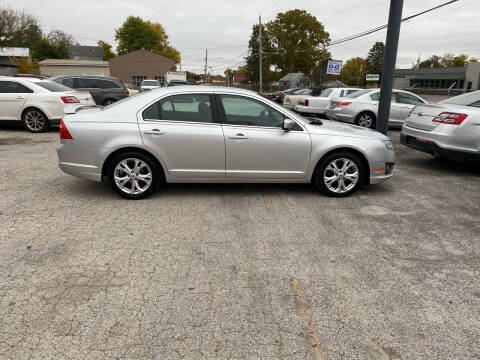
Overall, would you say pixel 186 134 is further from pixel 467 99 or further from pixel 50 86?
pixel 50 86

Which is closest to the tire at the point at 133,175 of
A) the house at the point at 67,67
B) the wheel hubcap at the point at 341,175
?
the wheel hubcap at the point at 341,175

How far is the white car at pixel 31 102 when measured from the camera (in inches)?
409

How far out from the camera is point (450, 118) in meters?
6.99

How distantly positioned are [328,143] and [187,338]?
11.9 ft

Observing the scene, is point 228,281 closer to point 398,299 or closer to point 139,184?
point 398,299

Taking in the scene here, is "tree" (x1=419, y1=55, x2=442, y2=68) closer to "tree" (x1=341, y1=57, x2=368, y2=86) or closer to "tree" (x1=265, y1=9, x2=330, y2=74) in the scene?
"tree" (x1=341, y1=57, x2=368, y2=86)

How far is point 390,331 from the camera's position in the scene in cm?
271

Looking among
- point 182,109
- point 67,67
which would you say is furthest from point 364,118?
point 67,67

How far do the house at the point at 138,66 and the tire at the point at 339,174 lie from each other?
198ft

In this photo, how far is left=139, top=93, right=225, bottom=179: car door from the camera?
5.10 m

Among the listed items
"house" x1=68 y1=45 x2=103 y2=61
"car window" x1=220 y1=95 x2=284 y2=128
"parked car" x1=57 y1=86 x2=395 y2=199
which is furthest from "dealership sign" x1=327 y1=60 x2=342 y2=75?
"house" x1=68 y1=45 x2=103 y2=61

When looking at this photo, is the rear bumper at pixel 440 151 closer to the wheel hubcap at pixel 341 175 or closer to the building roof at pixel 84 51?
the wheel hubcap at pixel 341 175

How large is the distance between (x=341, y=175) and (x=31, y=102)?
29.2 feet

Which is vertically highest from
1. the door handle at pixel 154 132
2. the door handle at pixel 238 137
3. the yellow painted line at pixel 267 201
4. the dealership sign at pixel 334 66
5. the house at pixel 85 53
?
the house at pixel 85 53
